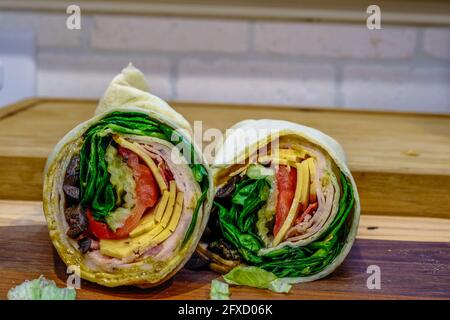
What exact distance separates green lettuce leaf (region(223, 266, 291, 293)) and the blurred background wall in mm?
1490

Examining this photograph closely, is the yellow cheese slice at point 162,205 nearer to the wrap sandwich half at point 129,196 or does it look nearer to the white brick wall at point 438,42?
the wrap sandwich half at point 129,196

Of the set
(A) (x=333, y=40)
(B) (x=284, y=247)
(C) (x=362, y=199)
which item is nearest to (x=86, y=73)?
(A) (x=333, y=40)

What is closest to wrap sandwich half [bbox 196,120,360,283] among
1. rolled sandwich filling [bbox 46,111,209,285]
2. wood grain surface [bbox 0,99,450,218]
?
rolled sandwich filling [bbox 46,111,209,285]

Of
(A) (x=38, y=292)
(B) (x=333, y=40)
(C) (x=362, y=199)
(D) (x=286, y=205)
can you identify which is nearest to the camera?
(A) (x=38, y=292)

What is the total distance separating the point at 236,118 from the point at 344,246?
1093mm

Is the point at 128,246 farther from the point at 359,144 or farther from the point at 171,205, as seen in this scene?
the point at 359,144

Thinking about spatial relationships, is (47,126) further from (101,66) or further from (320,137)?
(320,137)

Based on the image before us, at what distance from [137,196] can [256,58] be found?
5.02 feet

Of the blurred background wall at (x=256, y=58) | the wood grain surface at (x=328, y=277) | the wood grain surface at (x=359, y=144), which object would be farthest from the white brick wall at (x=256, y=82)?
the wood grain surface at (x=328, y=277)

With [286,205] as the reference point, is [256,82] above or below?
above

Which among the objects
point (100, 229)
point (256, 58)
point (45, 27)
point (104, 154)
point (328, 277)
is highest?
point (45, 27)

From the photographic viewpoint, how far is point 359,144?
199 centimetres

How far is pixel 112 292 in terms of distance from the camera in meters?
1.23

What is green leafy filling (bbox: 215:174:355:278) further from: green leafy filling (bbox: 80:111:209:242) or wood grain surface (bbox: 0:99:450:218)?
wood grain surface (bbox: 0:99:450:218)
